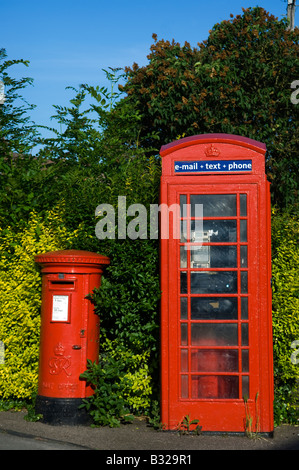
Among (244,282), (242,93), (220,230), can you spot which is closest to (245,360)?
(244,282)

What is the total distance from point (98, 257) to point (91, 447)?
6.53ft

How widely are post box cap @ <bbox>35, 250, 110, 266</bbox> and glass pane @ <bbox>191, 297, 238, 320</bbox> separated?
1.17m

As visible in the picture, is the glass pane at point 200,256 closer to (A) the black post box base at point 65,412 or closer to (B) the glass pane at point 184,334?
(B) the glass pane at point 184,334

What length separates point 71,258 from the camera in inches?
237

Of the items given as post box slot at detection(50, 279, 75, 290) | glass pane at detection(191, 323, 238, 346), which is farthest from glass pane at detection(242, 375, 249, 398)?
post box slot at detection(50, 279, 75, 290)

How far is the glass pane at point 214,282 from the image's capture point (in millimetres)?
5820

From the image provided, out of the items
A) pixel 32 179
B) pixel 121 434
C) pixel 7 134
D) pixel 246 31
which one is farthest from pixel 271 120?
pixel 121 434

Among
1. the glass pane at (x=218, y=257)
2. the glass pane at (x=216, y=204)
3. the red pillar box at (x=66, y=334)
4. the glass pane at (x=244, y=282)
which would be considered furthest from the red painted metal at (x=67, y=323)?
the glass pane at (x=244, y=282)

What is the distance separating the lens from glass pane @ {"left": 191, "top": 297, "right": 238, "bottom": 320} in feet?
19.1

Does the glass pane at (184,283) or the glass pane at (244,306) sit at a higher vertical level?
the glass pane at (184,283)

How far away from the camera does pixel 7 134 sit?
10.7m

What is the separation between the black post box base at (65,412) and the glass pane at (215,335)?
1445mm
